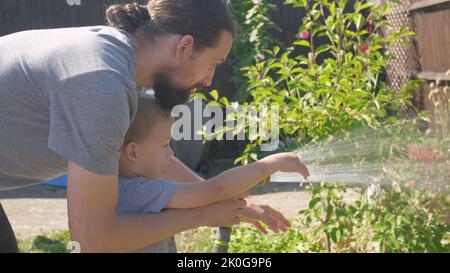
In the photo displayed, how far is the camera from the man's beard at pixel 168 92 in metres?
2.41

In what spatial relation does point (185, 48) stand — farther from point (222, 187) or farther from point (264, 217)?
point (264, 217)

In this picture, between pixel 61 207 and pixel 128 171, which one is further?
pixel 61 207

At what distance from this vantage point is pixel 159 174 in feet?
8.56

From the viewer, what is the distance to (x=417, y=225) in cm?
378

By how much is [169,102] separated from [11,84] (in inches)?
21.6

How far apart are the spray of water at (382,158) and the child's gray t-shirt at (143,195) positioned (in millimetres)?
Result: 1330

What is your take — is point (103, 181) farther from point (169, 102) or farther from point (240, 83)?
point (240, 83)

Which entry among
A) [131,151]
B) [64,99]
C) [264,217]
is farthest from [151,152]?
[64,99]

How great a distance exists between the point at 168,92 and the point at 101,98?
0.51 metres

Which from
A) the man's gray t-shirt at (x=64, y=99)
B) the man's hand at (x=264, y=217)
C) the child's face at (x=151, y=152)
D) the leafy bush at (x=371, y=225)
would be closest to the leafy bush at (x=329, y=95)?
the leafy bush at (x=371, y=225)

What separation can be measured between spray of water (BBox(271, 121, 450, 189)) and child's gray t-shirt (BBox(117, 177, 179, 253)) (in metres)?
1.33

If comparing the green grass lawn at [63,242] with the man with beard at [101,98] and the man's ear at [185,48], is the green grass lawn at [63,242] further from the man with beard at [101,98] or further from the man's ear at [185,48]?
the man's ear at [185,48]
